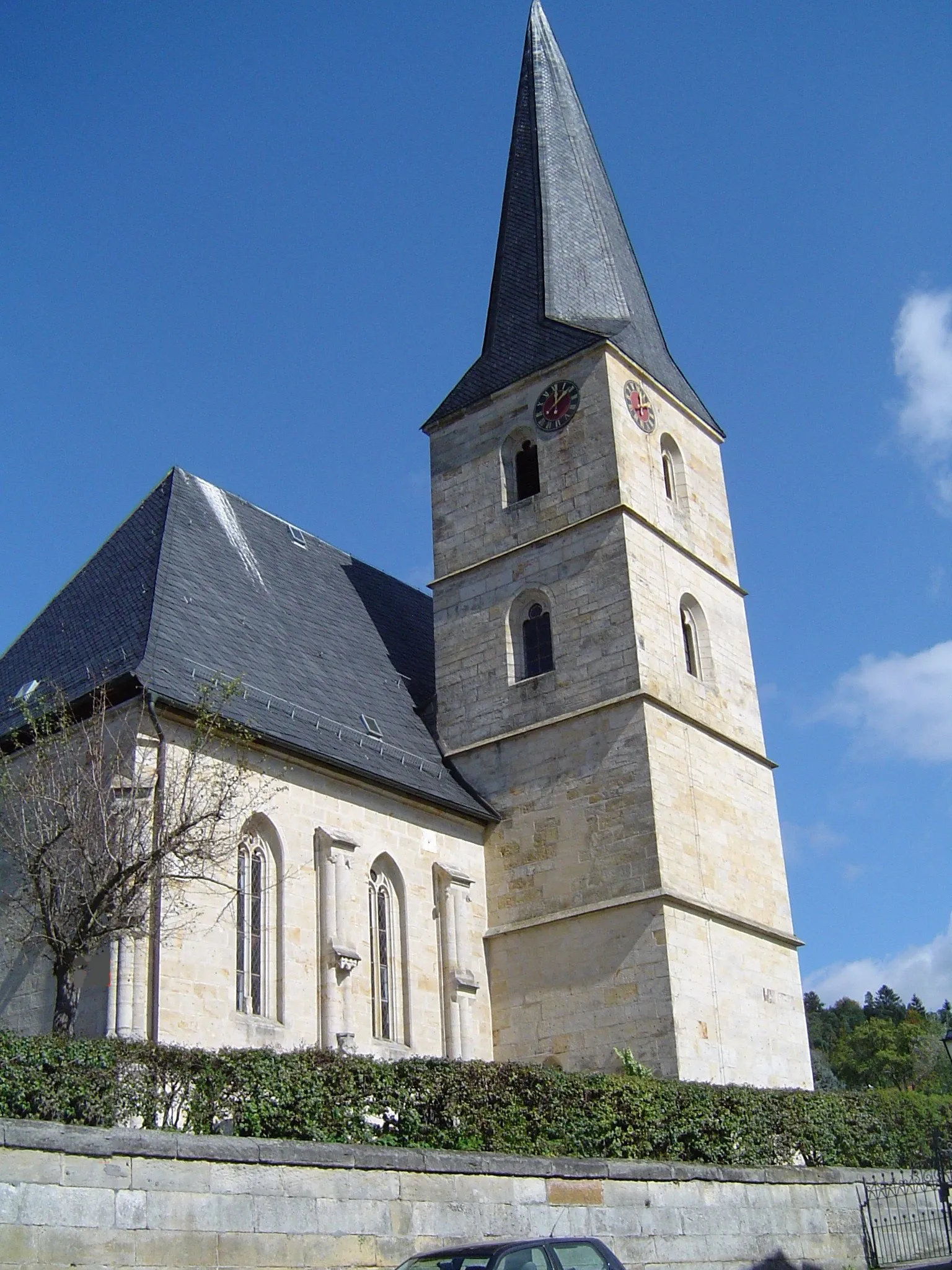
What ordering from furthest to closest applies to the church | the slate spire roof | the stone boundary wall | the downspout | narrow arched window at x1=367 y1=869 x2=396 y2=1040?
the slate spire roof
narrow arched window at x1=367 y1=869 x2=396 y2=1040
the church
the downspout
the stone boundary wall

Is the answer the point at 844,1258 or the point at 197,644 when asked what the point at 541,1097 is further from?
the point at 197,644

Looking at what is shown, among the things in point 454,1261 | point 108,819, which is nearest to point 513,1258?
point 454,1261

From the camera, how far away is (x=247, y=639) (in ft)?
72.7

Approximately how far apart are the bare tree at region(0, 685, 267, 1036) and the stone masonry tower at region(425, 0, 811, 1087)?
5733 mm

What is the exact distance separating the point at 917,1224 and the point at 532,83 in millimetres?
25176

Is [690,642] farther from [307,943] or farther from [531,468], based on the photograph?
[307,943]

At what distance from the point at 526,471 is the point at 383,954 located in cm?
987

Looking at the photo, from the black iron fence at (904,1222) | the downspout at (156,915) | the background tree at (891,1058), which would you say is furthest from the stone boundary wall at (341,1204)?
the background tree at (891,1058)

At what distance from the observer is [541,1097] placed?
587 inches

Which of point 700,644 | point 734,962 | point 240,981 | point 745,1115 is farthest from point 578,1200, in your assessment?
point 700,644

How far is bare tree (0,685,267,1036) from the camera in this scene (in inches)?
588

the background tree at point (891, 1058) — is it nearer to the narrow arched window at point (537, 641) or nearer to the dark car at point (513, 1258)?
the narrow arched window at point (537, 641)

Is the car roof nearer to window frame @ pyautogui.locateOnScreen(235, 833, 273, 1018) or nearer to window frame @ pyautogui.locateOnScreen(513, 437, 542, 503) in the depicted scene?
window frame @ pyautogui.locateOnScreen(235, 833, 273, 1018)

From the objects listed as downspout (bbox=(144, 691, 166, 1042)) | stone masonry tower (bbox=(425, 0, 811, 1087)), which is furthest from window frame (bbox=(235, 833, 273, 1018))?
stone masonry tower (bbox=(425, 0, 811, 1087))
